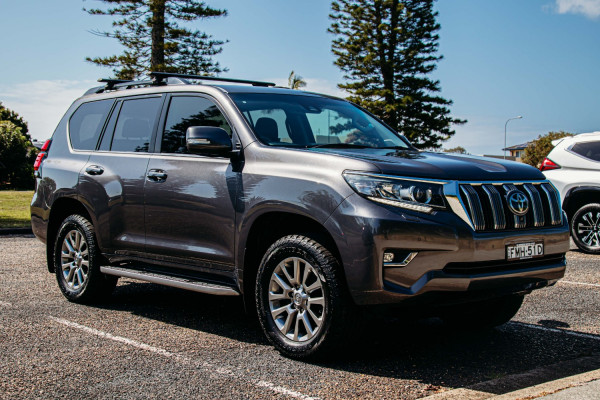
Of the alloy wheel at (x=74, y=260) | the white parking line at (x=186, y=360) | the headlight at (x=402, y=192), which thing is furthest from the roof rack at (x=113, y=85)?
the headlight at (x=402, y=192)

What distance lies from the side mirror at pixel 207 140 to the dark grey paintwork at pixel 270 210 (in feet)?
0.42

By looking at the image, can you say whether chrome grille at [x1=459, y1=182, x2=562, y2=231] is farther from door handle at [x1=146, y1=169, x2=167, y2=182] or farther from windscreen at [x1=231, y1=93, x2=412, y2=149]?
door handle at [x1=146, y1=169, x2=167, y2=182]

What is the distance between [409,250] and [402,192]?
0.36 meters

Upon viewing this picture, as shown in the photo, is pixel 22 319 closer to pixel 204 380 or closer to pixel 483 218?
pixel 204 380

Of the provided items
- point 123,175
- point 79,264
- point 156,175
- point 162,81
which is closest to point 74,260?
point 79,264

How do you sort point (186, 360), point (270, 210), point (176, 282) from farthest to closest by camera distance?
point (176, 282) → point (270, 210) → point (186, 360)

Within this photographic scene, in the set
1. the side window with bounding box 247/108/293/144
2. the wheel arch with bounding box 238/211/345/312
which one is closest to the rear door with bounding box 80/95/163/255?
the side window with bounding box 247/108/293/144

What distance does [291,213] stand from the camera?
4.88m

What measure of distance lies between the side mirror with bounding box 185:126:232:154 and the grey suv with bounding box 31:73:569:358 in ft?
0.03

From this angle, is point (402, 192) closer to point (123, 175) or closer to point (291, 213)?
point (291, 213)

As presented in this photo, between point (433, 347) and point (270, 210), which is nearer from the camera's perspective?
point (270, 210)

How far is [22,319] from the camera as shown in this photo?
5961mm

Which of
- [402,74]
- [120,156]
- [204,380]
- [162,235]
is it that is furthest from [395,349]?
[402,74]

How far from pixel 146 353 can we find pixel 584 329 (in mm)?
3524
